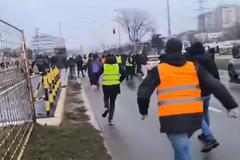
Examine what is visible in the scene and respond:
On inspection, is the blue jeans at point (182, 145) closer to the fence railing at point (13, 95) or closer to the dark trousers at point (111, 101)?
the fence railing at point (13, 95)

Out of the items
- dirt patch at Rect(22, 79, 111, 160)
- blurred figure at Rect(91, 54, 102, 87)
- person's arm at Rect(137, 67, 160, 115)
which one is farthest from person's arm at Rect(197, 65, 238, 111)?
blurred figure at Rect(91, 54, 102, 87)

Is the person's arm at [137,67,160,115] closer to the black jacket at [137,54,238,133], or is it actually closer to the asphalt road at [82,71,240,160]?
the black jacket at [137,54,238,133]

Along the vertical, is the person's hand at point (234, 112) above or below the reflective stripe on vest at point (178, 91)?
below

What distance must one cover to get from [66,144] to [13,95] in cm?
128

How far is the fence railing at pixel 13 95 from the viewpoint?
5191mm

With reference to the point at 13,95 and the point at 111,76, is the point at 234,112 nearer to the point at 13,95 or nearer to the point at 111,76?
the point at 13,95

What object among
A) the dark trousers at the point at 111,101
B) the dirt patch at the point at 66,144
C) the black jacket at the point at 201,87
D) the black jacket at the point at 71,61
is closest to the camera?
the black jacket at the point at 201,87

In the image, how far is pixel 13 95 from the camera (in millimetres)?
5875

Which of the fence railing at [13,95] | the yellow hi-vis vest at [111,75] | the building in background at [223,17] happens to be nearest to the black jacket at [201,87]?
the fence railing at [13,95]

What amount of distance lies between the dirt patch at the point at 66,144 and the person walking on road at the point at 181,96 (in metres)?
2.11

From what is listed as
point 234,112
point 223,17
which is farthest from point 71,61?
point 223,17

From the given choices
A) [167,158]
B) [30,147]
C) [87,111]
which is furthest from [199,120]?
[87,111]

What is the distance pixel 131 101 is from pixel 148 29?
67565mm

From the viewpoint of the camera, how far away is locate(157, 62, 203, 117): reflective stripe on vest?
417 cm
